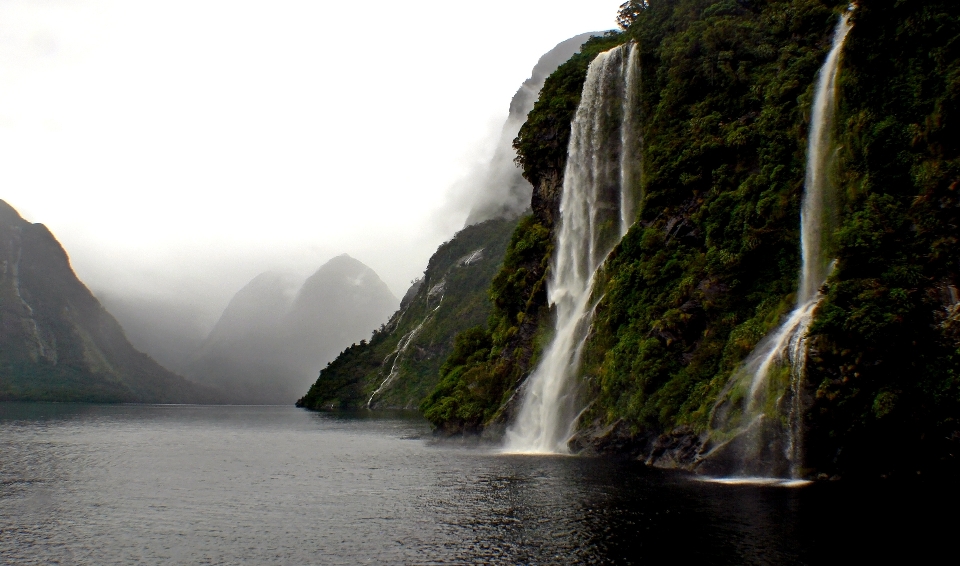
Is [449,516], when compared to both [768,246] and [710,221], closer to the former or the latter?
[768,246]

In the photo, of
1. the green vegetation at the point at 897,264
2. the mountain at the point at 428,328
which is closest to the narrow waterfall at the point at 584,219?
the green vegetation at the point at 897,264

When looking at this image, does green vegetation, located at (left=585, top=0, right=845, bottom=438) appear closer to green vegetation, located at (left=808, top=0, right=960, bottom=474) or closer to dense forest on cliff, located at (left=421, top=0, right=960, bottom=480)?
dense forest on cliff, located at (left=421, top=0, right=960, bottom=480)

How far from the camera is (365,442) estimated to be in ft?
186

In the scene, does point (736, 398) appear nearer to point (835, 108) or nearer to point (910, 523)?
point (910, 523)

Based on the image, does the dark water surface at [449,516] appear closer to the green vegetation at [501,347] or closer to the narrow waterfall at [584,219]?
the narrow waterfall at [584,219]

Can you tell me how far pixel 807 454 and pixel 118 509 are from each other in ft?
88.9

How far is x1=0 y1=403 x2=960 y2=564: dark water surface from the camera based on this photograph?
723 inches

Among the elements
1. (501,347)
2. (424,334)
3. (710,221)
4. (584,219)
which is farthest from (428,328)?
(710,221)

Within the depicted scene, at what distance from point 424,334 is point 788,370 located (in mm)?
132768

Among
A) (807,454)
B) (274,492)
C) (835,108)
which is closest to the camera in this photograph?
(807,454)

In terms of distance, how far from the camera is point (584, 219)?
181ft

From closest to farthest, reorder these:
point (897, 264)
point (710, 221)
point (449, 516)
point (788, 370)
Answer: point (449, 516), point (897, 264), point (788, 370), point (710, 221)

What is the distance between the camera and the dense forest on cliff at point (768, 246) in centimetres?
2555

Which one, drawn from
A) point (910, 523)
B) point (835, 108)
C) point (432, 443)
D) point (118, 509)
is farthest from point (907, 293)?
point (432, 443)
